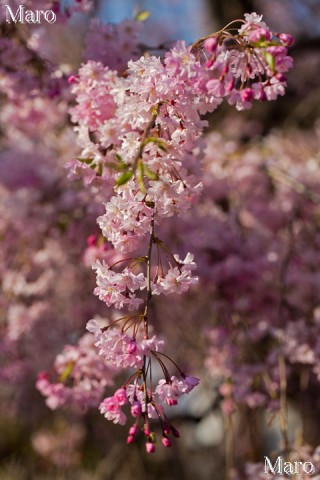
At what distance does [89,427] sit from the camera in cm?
680

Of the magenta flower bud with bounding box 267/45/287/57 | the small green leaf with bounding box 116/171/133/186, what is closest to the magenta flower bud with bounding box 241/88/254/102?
the magenta flower bud with bounding box 267/45/287/57

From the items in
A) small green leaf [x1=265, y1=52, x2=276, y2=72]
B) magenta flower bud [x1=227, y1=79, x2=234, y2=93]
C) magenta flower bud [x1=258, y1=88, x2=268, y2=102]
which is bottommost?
small green leaf [x1=265, y1=52, x2=276, y2=72]

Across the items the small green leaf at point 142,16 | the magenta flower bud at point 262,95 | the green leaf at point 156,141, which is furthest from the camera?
the small green leaf at point 142,16

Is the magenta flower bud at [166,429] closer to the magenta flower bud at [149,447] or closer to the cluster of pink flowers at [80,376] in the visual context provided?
the magenta flower bud at [149,447]

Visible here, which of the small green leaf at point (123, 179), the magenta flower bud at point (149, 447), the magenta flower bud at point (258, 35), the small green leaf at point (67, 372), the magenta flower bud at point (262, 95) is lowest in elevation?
the magenta flower bud at point (149, 447)

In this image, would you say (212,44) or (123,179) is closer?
(123,179)

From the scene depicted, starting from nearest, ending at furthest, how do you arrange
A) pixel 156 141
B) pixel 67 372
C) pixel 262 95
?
pixel 156 141, pixel 262 95, pixel 67 372

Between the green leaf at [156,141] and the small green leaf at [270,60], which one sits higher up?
the small green leaf at [270,60]

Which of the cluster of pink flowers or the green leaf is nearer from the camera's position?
the green leaf

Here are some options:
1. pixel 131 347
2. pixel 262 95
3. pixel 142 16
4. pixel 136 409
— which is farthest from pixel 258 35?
pixel 142 16

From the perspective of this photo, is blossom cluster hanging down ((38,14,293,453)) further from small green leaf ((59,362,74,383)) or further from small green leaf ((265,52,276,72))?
small green leaf ((59,362,74,383))

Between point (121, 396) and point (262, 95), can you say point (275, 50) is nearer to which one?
point (262, 95)

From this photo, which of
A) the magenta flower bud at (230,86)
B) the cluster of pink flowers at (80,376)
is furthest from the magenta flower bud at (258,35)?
the cluster of pink flowers at (80,376)

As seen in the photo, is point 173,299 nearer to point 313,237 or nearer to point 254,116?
point 313,237
